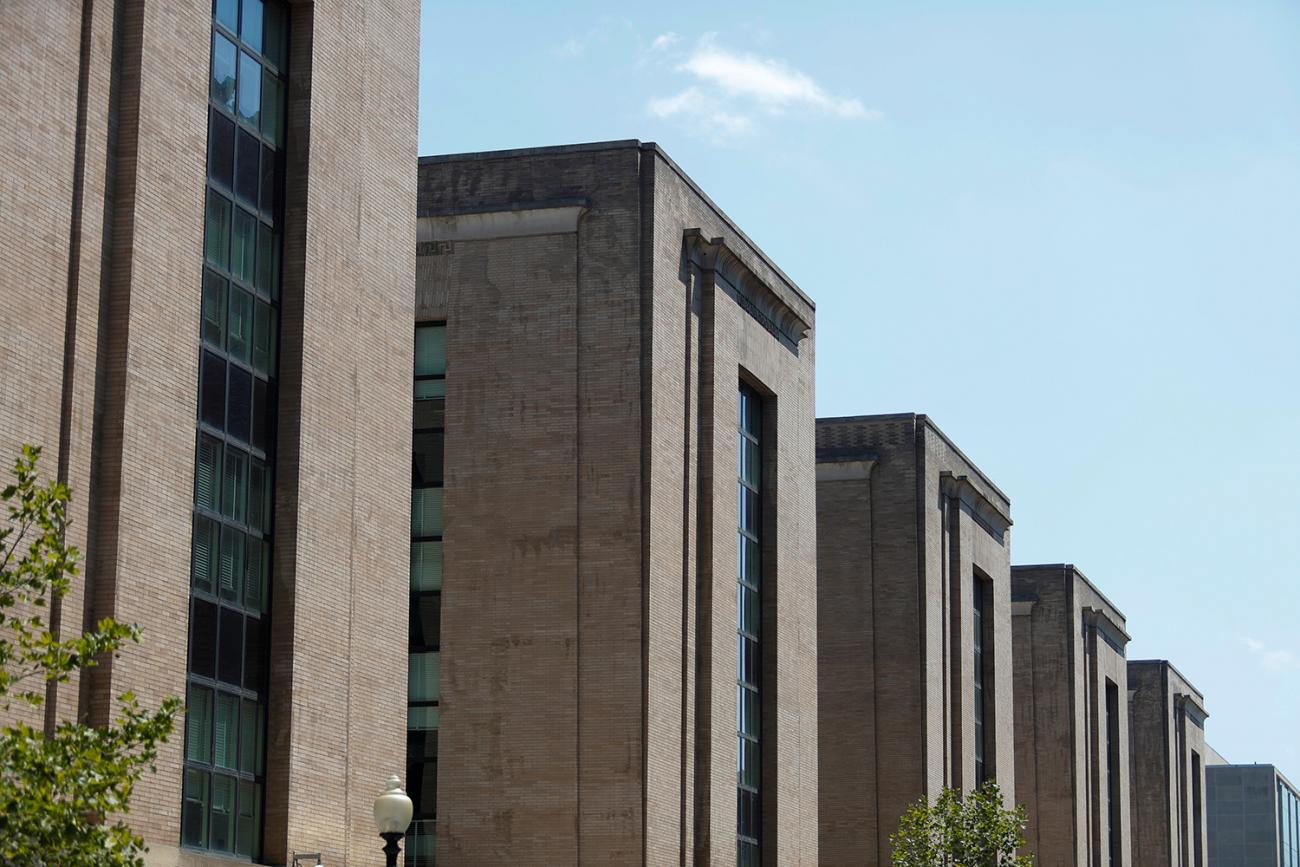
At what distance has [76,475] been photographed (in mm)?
26797

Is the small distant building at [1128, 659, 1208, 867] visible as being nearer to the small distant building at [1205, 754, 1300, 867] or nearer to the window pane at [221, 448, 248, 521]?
the small distant building at [1205, 754, 1300, 867]

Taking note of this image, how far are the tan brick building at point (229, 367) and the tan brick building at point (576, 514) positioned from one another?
10393 millimetres

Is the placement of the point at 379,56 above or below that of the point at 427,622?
above

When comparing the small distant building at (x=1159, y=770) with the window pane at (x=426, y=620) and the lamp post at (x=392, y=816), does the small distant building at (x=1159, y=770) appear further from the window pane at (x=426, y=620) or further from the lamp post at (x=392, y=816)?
the lamp post at (x=392, y=816)

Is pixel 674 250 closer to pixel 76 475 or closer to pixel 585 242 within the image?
pixel 585 242

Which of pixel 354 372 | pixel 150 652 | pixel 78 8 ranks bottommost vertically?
pixel 150 652

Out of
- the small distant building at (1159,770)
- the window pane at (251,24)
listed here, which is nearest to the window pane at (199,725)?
the window pane at (251,24)

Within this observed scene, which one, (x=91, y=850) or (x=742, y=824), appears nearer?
(x=91, y=850)

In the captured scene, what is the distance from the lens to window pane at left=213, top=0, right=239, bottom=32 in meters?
31.1

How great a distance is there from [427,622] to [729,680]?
24.5 feet

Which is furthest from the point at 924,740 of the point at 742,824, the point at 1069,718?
the point at 1069,718

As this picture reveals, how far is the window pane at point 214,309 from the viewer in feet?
99.0

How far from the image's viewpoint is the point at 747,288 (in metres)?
50.9

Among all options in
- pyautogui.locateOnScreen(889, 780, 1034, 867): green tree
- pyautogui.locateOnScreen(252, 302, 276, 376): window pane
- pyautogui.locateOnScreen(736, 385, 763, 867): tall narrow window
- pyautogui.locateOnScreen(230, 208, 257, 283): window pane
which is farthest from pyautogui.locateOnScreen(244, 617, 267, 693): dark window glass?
pyautogui.locateOnScreen(889, 780, 1034, 867): green tree
